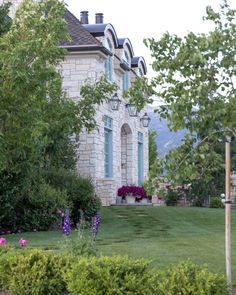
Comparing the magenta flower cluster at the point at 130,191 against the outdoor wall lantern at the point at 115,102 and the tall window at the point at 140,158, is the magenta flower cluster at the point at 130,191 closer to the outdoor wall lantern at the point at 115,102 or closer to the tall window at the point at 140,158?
the outdoor wall lantern at the point at 115,102

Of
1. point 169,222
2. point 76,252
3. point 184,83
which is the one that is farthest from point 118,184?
point 184,83

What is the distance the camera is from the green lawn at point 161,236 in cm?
1126

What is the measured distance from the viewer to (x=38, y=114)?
35.5 feet

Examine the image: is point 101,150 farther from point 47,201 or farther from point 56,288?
point 56,288

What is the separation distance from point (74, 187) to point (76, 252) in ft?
34.2

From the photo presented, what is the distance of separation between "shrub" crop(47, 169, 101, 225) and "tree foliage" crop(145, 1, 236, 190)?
11749 millimetres

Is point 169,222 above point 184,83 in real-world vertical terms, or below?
below

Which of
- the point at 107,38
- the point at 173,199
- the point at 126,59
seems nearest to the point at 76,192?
the point at 107,38

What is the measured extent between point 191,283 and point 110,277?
92cm

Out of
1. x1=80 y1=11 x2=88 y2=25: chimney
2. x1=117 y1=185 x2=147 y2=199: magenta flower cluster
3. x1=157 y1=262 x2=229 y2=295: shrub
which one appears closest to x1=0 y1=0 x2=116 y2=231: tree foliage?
x1=157 y1=262 x2=229 y2=295: shrub

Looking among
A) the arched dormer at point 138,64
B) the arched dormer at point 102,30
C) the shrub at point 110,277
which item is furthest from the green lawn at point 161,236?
the arched dormer at point 138,64

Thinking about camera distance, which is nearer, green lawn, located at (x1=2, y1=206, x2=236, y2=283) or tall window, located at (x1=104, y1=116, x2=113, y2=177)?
green lawn, located at (x1=2, y1=206, x2=236, y2=283)

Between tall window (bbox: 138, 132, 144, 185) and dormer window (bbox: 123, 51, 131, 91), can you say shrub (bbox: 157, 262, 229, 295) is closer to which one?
dormer window (bbox: 123, 51, 131, 91)

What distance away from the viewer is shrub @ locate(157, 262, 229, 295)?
652 centimetres
